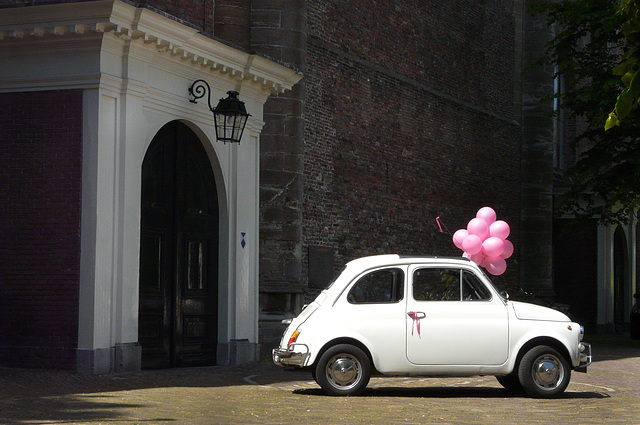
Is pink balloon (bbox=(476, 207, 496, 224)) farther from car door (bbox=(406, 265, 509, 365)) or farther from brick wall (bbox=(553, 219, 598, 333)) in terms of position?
brick wall (bbox=(553, 219, 598, 333))

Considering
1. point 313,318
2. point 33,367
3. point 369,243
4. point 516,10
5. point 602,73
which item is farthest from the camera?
point 516,10

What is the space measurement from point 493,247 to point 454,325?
12.4ft

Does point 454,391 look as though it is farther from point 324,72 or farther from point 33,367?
point 324,72

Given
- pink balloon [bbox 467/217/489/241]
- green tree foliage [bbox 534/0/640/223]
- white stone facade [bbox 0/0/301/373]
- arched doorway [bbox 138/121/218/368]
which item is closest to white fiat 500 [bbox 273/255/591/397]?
white stone facade [bbox 0/0/301/373]

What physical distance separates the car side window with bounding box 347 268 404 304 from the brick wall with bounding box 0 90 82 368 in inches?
158

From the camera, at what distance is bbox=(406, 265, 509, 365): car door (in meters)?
12.2

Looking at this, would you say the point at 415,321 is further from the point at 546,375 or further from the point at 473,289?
the point at 546,375

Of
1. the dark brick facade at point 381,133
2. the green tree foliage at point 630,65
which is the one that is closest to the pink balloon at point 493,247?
the dark brick facade at point 381,133

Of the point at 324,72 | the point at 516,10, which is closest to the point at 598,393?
the point at 324,72

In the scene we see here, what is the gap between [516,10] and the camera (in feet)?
109

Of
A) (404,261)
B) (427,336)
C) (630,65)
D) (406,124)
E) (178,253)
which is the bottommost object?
(427,336)

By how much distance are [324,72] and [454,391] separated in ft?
36.6

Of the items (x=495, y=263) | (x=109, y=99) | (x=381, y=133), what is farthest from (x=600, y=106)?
(x=109, y=99)

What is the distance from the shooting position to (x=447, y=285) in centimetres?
1256
